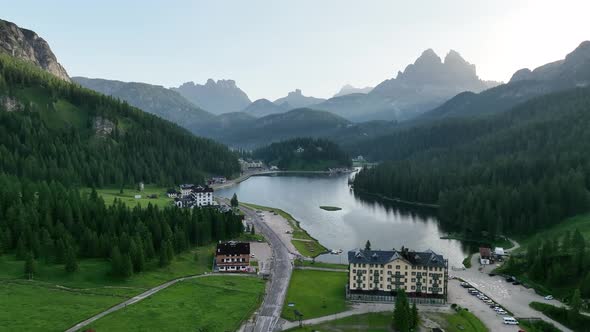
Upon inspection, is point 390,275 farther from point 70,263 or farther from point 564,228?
point 564,228

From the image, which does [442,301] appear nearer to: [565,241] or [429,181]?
[565,241]

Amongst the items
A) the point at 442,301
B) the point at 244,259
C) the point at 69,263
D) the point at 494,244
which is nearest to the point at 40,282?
the point at 69,263

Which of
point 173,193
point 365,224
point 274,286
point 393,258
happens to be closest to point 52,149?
point 173,193

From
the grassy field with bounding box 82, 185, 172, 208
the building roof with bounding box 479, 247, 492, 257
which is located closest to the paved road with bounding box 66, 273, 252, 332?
the building roof with bounding box 479, 247, 492, 257

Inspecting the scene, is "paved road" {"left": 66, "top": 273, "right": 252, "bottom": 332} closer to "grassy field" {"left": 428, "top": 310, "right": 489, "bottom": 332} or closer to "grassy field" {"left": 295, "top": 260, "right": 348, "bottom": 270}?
"grassy field" {"left": 295, "top": 260, "right": 348, "bottom": 270}

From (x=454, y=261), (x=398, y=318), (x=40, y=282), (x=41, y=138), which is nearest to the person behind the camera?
(x=398, y=318)

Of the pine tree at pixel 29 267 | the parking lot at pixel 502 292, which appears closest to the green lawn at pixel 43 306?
the pine tree at pixel 29 267
